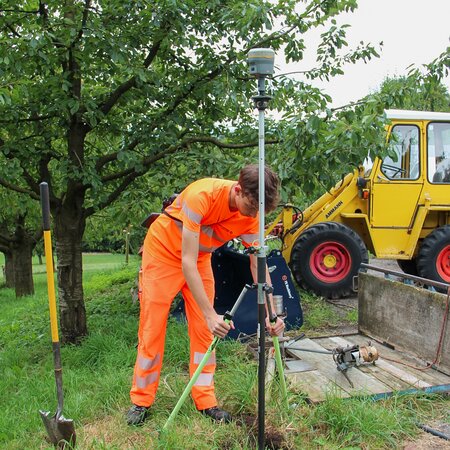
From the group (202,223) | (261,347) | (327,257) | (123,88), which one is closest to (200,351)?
Answer: (261,347)

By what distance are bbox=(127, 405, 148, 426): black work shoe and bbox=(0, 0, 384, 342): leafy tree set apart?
7.80 feet

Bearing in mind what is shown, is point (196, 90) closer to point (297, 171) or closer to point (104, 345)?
point (297, 171)

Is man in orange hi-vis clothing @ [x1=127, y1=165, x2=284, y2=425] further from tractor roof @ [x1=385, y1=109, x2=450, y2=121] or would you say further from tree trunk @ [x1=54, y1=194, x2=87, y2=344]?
tractor roof @ [x1=385, y1=109, x2=450, y2=121]

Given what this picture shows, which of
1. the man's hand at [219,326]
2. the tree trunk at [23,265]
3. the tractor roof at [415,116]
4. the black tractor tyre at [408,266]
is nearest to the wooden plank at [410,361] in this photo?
the man's hand at [219,326]

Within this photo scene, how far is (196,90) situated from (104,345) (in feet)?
9.00

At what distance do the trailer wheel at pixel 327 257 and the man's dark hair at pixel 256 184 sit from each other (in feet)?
14.4

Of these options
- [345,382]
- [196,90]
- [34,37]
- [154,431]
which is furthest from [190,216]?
[196,90]

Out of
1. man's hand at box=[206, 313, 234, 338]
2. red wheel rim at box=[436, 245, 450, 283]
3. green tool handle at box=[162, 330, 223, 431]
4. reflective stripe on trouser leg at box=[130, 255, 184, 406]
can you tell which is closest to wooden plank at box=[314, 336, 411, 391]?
green tool handle at box=[162, 330, 223, 431]

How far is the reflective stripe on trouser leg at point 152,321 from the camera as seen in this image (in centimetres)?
351

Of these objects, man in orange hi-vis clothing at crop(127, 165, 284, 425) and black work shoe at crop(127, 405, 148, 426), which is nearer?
man in orange hi-vis clothing at crop(127, 165, 284, 425)

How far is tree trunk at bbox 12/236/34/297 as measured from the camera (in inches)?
590

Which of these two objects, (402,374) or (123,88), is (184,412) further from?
(123,88)

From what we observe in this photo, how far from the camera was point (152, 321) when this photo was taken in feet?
11.5

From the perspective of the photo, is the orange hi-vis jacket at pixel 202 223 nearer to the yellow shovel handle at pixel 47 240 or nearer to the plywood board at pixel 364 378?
the yellow shovel handle at pixel 47 240
